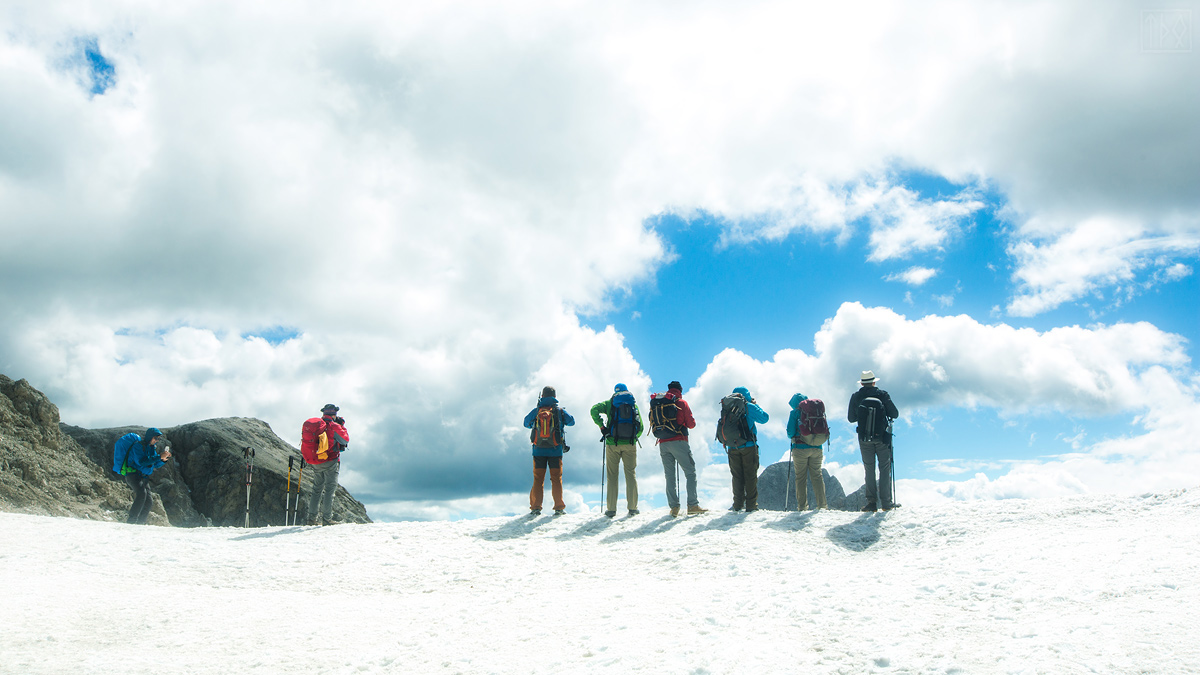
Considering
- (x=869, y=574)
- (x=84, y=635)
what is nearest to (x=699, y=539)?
(x=869, y=574)

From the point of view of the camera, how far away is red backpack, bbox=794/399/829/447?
15.2 m

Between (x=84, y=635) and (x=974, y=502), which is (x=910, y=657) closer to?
(x=974, y=502)

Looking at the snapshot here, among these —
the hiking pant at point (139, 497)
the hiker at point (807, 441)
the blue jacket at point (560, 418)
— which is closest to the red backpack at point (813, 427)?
the hiker at point (807, 441)

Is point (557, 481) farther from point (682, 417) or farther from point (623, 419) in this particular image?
point (682, 417)

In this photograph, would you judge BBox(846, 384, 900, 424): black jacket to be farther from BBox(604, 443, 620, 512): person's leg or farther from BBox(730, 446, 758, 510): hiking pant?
BBox(604, 443, 620, 512): person's leg

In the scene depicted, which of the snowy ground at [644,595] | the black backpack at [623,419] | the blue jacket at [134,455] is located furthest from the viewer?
the blue jacket at [134,455]

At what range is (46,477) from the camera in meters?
27.5

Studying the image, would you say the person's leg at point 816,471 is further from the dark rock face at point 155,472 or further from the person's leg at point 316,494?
the dark rock face at point 155,472

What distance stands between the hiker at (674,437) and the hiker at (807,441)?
2477mm

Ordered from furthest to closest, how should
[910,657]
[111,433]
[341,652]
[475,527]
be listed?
[111,433] < [475,527] < [341,652] < [910,657]

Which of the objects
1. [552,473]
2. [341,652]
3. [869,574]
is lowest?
[341,652]

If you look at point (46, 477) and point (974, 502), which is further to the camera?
point (46, 477)

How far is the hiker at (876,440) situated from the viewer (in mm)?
14281

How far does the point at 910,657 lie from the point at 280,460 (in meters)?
71.4
